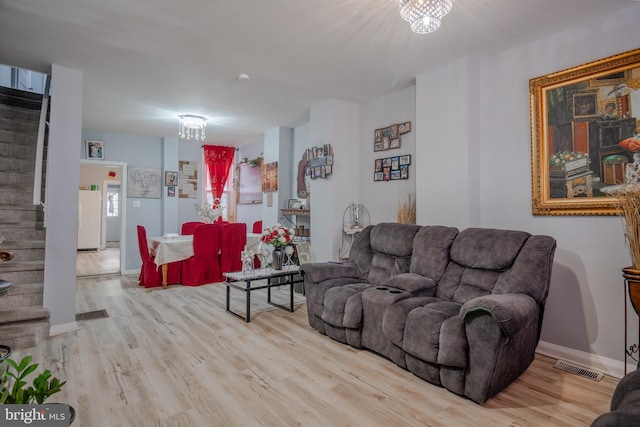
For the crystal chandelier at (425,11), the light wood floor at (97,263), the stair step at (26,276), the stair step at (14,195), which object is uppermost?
the crystal chandelier at (425,11)

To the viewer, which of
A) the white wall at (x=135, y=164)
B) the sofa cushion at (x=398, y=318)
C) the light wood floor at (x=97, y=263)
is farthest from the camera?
the light wood floor at (x=97, y=263)

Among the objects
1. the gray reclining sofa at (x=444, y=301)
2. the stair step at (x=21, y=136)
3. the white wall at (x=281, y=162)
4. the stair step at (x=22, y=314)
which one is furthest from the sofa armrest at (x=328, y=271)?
the stair step at (x=21, y=136)

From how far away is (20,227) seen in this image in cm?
349

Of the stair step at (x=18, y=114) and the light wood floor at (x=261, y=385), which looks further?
the stair step at (x=18, y=114)

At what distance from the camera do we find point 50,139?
3371 mm

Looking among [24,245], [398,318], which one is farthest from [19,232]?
[398,318]

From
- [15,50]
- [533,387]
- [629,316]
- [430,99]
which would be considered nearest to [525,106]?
[430,99]

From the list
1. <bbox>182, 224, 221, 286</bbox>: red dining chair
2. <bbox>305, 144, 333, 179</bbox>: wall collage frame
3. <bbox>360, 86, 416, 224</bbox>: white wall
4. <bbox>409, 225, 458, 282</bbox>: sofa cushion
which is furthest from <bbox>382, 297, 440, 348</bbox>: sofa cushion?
<bbox>182, 224, 221, 286</bbox>: red dining chair

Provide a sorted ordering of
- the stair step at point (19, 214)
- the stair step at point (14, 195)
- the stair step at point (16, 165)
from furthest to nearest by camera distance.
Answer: the stair step at point (16, 165) < the stair step at point (14, 195) < the stair step at point (19, 214)

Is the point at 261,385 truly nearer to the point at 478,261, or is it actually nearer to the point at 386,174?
the point at 478,261

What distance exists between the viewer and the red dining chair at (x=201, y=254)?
5250 millimetres

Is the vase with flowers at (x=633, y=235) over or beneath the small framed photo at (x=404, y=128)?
beneath

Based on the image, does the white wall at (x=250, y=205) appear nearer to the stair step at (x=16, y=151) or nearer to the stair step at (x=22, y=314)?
the stair step at (x=16, y=151)

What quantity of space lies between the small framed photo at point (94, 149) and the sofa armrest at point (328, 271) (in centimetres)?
494
